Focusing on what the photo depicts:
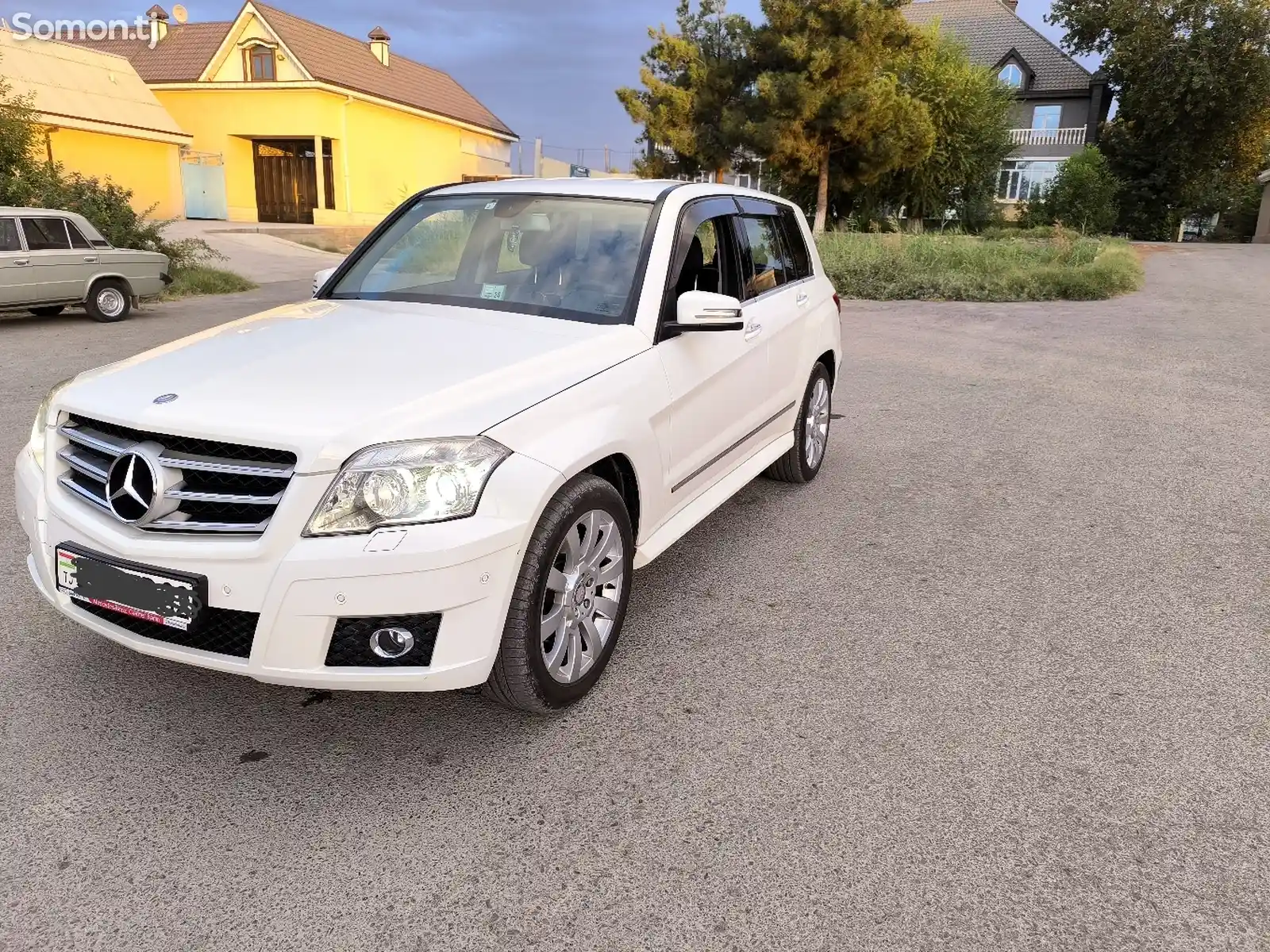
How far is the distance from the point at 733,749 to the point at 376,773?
3.58 ft

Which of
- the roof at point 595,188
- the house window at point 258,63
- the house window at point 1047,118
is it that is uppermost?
the house window at point 1047,118

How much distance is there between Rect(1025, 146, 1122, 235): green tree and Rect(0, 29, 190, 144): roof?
98.9 feet

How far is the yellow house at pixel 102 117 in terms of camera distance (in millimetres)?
26484

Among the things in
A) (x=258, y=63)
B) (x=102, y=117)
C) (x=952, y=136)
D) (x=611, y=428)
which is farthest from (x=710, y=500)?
(x=258, y=63)

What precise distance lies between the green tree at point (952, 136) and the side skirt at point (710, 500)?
1134 inches

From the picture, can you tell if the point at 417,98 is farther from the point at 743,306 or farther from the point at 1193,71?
the point at 743,306

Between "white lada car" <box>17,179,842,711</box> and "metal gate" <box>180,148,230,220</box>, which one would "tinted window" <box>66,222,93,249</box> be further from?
"metal gate" <box>180,148,230,220</box>

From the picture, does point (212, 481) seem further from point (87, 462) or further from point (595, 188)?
point (595, 188)

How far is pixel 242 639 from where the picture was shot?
8.59 ft

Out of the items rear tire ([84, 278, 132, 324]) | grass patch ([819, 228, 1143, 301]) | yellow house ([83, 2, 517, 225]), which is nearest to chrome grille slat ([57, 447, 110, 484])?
rear tire ([84, 278, 132, 324])

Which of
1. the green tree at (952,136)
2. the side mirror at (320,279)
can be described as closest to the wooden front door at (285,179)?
the green tree at (952,136)

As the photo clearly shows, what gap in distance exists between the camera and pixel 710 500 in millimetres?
4152

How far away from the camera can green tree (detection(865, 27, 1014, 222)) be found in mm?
31469

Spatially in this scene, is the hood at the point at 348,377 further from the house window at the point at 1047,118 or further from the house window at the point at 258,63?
the house window at the point at 1047,118
